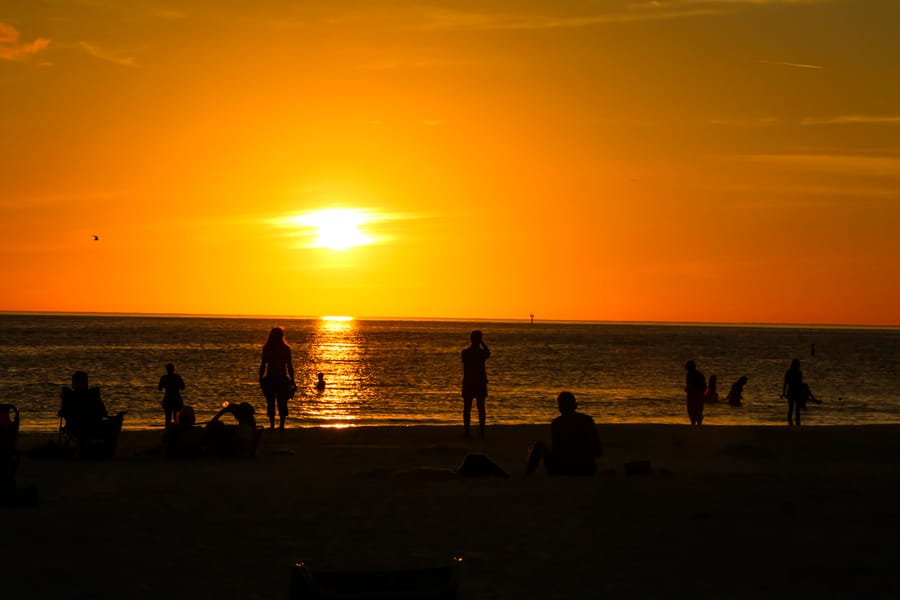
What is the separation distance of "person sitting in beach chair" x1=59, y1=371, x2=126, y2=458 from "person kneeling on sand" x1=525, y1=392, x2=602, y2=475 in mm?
6676

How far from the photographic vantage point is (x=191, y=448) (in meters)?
15.1

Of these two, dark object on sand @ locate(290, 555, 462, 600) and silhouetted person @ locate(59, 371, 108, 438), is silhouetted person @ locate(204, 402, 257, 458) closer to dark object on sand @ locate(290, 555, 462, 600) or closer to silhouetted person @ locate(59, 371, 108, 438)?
silhouetted person @ locate(59, 371, 108, 438)

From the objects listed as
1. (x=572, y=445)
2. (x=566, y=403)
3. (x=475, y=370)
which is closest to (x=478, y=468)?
(x=572, y=445)

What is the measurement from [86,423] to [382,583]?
10486mm

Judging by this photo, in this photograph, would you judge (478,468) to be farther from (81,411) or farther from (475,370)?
(81,411)

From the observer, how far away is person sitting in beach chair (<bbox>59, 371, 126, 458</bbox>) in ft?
49.3

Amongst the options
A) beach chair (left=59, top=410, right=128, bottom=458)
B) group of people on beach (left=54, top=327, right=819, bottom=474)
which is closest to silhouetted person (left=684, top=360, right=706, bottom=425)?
group of people on beach (left=54, top=327, right=819, bottom=474)

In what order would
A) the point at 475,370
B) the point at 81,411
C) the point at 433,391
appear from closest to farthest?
the point at 81,411 < the point at 475,370 < the point at 433,391

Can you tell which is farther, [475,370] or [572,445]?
[475,370]

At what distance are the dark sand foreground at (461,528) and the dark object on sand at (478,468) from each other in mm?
253

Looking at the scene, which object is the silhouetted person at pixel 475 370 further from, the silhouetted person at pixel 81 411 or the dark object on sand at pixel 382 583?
the dark object on sand at pixel 382 583

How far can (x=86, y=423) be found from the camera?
15094mm

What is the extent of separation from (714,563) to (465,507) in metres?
3.08

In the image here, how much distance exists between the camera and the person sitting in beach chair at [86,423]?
49.3ft
